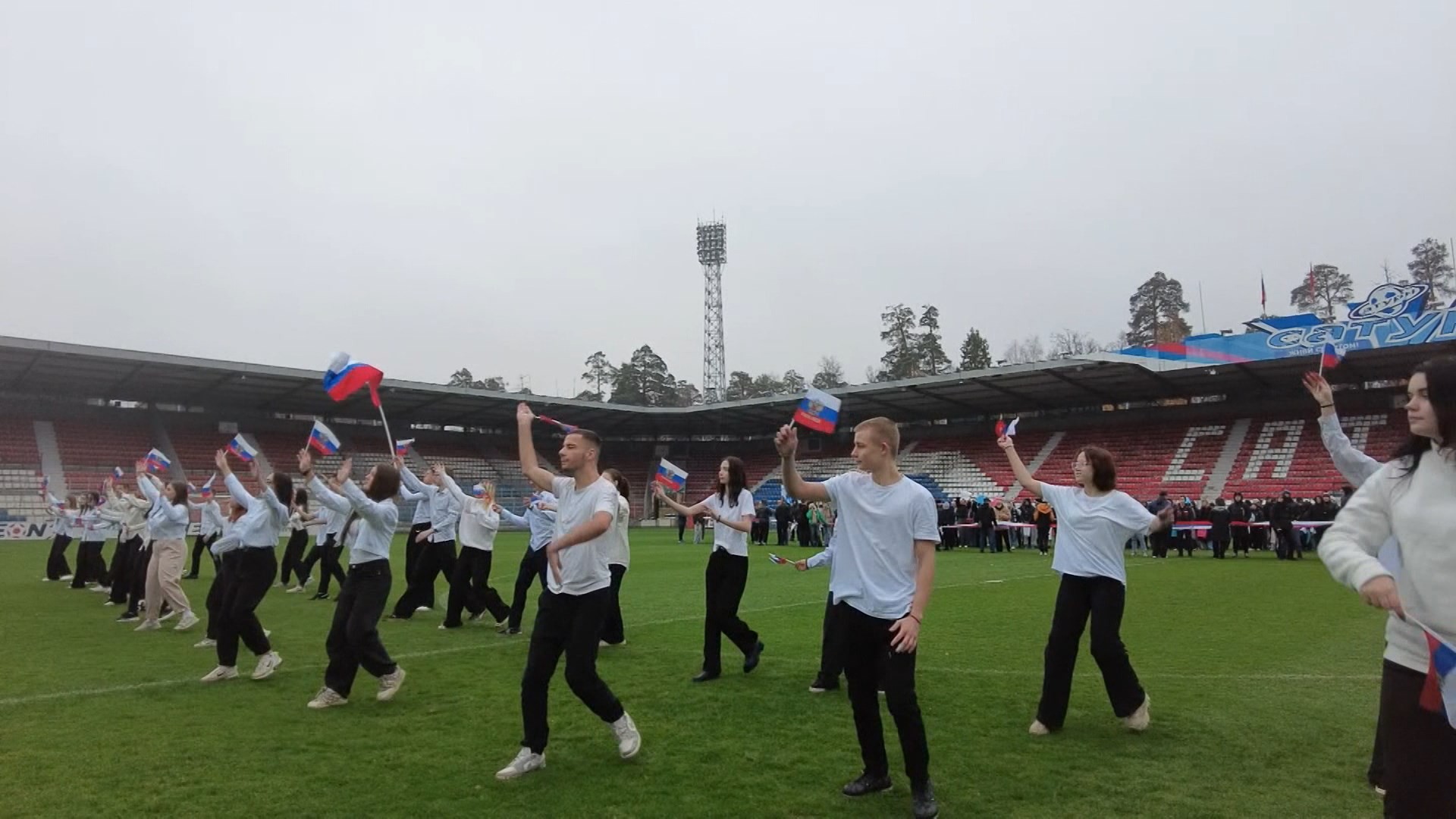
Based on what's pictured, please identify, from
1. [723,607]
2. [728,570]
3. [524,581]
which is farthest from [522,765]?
[524,581]

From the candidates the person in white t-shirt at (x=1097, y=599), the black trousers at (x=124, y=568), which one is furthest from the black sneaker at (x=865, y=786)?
the black trousers at (x=124, y=568)

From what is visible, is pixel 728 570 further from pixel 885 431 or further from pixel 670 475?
pixel 670 475

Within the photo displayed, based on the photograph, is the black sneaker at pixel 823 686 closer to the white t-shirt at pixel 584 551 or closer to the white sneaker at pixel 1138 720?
the white sneaker at pixel 1138 720

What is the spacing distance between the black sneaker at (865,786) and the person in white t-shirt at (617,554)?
5.63ft

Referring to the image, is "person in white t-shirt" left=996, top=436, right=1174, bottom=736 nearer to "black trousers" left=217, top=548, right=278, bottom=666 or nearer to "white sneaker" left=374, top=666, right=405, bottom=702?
"white sneaker" left=374, top=666, right=405, bottom=702

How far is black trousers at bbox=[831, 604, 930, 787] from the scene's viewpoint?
173 inches

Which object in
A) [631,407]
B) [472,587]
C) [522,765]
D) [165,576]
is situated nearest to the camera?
[522,765]

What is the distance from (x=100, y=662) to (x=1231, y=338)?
113 feet

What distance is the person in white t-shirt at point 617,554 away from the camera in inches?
257

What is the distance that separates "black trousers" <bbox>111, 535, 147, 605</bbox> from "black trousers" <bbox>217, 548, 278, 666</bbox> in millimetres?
6551

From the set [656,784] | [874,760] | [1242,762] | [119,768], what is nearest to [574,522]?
[656,784]

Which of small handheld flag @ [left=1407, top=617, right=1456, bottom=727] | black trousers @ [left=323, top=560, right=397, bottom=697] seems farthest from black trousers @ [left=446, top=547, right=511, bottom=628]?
small handheld flag @ [left=1407, top=617, right=1456, bottom=727]

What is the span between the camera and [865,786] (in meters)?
4.75

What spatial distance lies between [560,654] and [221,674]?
181 inches
